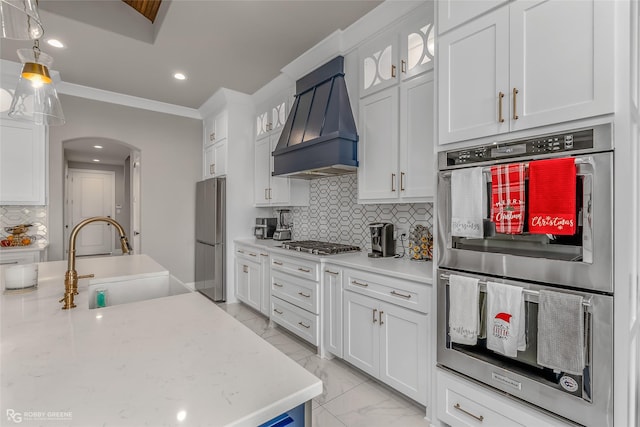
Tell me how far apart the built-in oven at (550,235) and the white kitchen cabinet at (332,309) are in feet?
3.30

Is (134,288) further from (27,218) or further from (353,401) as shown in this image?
(27,218)

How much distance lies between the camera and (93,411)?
62 cm

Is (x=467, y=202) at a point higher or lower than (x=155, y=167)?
lower

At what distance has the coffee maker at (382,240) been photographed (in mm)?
2572

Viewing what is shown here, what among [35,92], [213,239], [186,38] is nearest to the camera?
[35,92]

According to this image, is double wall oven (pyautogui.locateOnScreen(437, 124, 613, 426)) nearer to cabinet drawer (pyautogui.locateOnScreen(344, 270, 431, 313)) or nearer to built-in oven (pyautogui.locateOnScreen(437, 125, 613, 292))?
built-in oven (pyautogui.locateOnScreen(437, 125, 613, 292))

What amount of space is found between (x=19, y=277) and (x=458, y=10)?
266 centimetres

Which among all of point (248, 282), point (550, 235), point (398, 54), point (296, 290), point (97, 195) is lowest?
point (248, 282)

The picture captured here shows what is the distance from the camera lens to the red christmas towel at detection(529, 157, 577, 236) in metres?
1.24

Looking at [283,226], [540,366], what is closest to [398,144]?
[540,366]

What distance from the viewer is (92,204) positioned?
326 inches

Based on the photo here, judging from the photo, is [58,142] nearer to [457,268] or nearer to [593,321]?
[457,268]

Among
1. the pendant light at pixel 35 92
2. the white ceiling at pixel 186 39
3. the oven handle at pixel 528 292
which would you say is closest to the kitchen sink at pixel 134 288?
the pendant light at pixel 35 92

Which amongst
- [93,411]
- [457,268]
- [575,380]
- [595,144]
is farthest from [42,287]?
[595,144]
